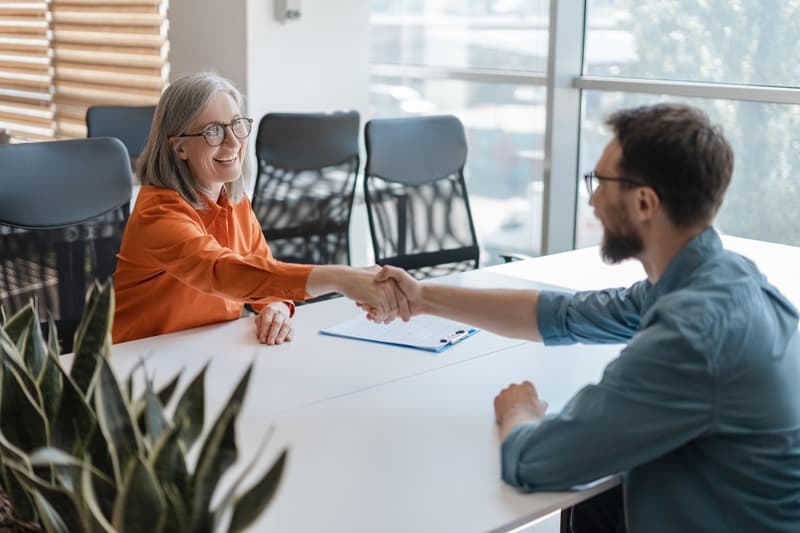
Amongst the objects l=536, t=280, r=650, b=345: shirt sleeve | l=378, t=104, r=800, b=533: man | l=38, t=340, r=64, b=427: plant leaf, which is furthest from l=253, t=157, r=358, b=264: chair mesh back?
l=38, t=340, r=64, b=427: plant leaf

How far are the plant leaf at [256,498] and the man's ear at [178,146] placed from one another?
1.62 meters

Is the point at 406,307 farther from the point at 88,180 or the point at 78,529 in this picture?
the point at 78,529

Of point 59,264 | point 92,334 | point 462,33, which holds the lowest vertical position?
point 59,264

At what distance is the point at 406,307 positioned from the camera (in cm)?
227

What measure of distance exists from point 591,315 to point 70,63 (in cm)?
418

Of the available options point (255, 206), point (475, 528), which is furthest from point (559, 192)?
point (475, 528)

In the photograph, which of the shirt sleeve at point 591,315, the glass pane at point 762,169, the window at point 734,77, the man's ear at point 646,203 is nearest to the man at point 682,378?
the man's ear at point 646,203

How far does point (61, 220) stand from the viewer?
2.64 meters

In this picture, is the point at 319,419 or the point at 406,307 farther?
the point at 406,307

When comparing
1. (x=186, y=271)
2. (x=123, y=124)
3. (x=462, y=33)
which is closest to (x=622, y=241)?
(x=186, y=271)

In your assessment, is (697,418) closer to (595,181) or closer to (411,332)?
(595,181)

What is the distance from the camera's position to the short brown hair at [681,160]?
5.20 feet

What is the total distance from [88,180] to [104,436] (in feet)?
5.85

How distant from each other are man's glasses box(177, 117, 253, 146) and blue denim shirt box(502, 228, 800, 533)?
120 cm
